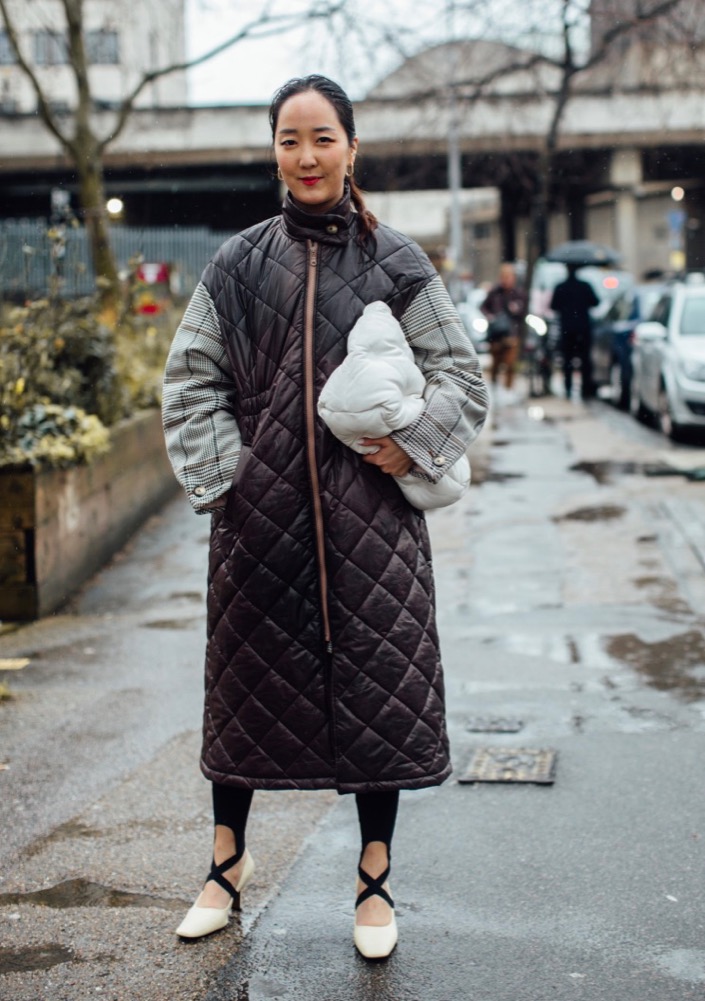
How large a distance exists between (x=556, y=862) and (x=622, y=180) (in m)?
38.2

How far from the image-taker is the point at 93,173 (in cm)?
1850

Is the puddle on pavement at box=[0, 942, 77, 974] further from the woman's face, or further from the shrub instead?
the shrub

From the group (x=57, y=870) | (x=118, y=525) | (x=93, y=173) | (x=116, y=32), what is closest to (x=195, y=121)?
(x=116, y=32)

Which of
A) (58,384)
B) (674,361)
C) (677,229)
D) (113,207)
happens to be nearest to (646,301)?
(674,361)

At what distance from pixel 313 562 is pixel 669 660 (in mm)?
3336

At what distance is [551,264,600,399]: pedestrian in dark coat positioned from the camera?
67.2 ft

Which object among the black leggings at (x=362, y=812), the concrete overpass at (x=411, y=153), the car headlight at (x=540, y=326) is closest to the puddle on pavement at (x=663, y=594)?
the black leggings at (x=362, y=812)

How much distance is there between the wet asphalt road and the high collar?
1709 mm

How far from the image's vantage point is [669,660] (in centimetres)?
647

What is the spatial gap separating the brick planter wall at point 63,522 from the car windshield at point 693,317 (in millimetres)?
7457

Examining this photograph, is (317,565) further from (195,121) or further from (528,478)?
(195,121)

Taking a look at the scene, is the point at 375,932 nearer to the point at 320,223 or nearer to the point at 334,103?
the point at 320,223

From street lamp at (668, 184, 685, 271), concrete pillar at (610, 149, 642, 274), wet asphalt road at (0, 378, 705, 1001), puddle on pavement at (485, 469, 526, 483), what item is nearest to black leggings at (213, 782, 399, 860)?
wet asphalt road at (0, 378, 705, 1001)

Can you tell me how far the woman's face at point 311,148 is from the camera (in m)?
3.53
